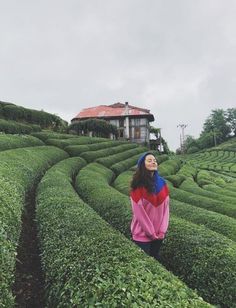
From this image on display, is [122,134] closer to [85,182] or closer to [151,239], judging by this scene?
[85,182]

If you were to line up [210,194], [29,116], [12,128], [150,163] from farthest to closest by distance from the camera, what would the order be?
[29,116], [12,128], [210,194], [150,163]

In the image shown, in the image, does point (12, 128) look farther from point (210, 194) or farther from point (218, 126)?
point (218, 126)

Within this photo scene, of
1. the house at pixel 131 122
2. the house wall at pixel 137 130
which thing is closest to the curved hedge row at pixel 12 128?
the house at pixel 131 122

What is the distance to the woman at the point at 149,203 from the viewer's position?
24.2 feet

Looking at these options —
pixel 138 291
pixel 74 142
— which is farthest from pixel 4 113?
pixel 138 291

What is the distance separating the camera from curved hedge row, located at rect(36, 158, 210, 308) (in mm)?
4918

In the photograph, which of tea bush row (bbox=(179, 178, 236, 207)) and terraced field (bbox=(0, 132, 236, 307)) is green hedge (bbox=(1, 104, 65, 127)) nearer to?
tea bush row (bbox=(179, 178, 236, 207))

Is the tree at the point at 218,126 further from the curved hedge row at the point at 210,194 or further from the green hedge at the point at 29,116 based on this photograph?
the curved hedge row at the point at 210,194

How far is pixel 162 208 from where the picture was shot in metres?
7.45

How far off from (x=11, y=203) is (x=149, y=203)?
3.88 meters

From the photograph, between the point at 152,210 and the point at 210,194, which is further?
the point at 210,194

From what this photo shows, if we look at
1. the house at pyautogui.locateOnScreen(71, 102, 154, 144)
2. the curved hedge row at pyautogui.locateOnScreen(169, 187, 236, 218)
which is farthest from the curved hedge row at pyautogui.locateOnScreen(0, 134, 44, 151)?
the house at pyautogui.locateOnScreen(71, 102, 154, 144)

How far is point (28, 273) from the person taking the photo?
28.7ft

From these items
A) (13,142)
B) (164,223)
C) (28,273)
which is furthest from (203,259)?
(13,142)
